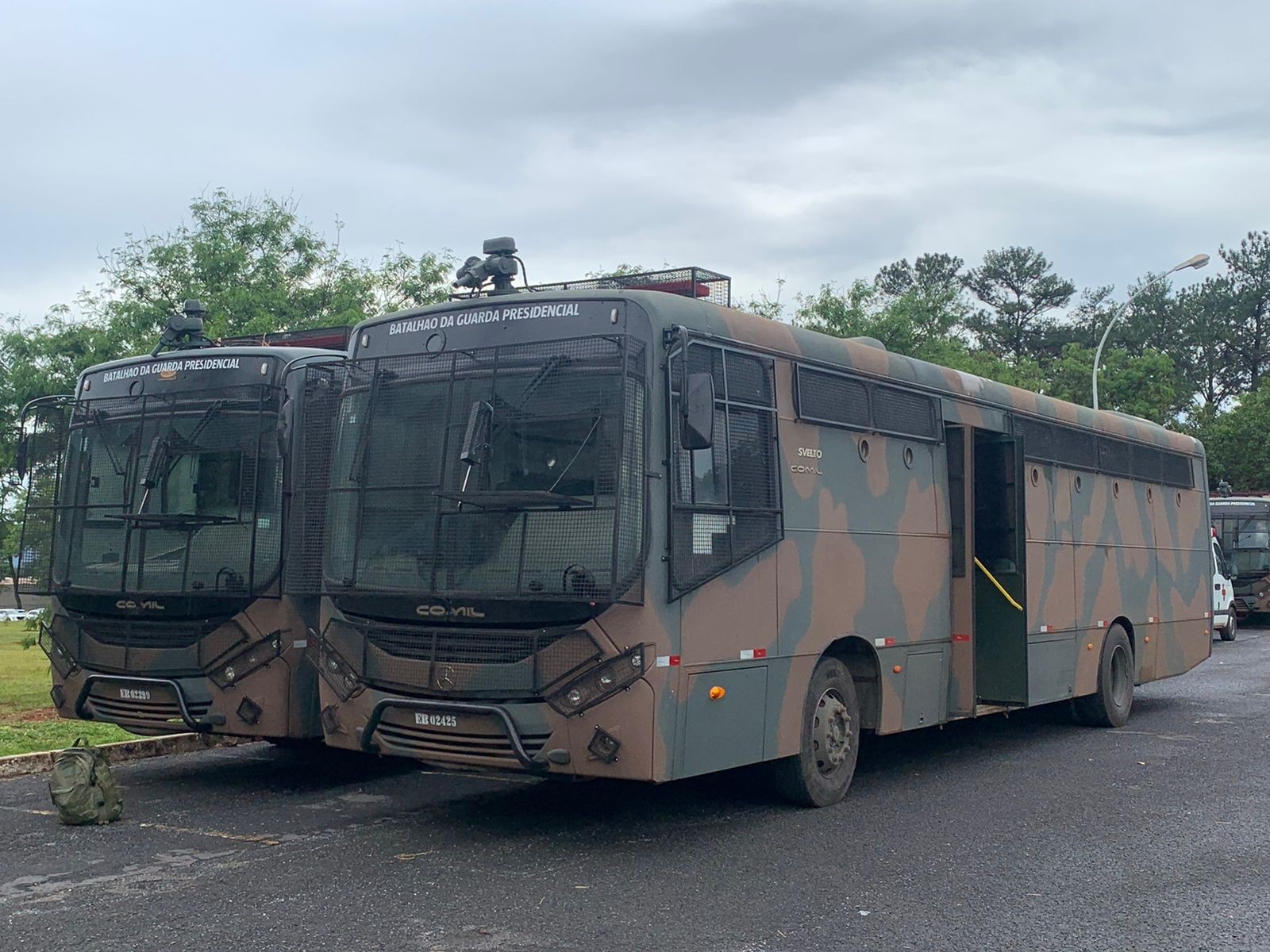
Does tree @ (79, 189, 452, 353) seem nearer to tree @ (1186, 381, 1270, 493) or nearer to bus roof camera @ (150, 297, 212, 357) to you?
bus roof camera @ (150, 297, 212, 357)

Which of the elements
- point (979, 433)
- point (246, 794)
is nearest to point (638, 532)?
point (246, 794)

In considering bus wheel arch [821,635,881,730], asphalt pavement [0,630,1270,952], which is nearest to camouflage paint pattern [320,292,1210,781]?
bus wheel arch [821,635,881,730]

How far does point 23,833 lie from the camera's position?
Result: 8328 mm

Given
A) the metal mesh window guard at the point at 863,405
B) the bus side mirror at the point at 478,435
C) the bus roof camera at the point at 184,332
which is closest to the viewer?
the bus side mirror at the point at 478,435

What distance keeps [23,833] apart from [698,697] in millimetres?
4164

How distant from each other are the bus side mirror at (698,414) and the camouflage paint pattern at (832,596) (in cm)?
16

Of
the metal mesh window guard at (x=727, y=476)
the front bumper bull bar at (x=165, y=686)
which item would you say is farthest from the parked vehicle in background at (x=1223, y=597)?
the front bumper bull bar at (x=165, y=686)

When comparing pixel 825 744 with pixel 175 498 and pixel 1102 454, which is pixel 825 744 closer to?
pixel 175 498

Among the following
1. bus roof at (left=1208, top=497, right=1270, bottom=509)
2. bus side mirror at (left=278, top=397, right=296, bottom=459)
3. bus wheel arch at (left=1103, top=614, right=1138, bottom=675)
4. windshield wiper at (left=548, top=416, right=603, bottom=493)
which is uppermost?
bus roof at (left=1208, top=497, right=1270, bottom=509)

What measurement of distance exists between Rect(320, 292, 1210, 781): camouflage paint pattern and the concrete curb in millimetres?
3440

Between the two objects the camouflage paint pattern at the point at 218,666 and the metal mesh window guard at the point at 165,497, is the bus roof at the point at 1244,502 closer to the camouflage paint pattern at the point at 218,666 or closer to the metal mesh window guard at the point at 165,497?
the camouflage paint pattern at the point at 218,666

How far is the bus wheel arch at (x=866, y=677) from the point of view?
9.72m

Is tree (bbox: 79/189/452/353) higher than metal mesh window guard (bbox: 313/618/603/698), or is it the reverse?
tree (bbox: 79/189/452/353)

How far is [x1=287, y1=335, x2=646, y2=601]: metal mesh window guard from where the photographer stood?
7.52 meters
